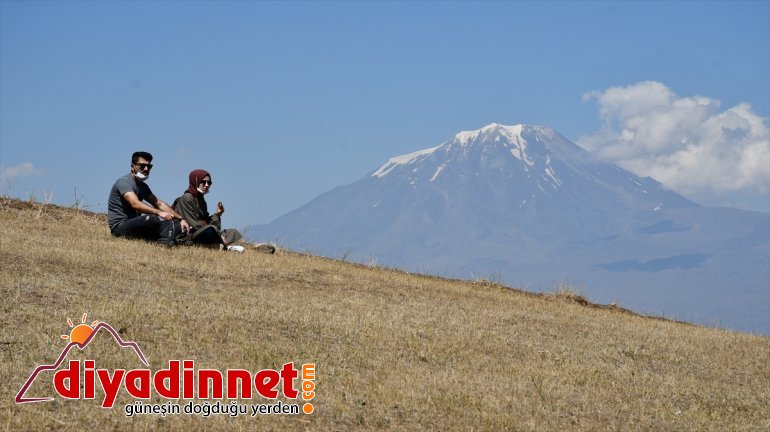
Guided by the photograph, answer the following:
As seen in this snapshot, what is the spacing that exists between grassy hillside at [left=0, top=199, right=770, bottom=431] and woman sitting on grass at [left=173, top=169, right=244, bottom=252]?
1112 mm

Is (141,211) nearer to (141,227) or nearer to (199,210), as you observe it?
(141,227)

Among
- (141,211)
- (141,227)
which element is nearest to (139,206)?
(141,211)

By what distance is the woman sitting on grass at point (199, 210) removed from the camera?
2180cm

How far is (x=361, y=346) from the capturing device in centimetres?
1339

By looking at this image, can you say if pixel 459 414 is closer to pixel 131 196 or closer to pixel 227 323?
pixel 227 323

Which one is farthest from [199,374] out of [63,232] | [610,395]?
[63,232]

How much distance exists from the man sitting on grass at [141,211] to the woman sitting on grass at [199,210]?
538 mm

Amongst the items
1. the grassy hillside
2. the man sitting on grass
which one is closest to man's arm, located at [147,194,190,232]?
the man sitting on grass

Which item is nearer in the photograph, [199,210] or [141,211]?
[141,211]

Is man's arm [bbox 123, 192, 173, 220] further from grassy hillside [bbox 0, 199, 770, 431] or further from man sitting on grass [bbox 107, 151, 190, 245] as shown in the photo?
grassy hillside [bbox 0, 199, 770, 431]

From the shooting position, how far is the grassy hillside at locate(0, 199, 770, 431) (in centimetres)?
1062

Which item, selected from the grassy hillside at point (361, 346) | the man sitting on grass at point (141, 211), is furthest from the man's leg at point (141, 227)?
the grassy hillside at point (361, 346)

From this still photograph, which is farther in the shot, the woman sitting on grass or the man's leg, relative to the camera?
the woman sitting on grass

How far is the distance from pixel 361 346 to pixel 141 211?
9.00 m
